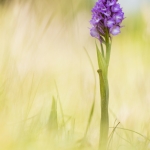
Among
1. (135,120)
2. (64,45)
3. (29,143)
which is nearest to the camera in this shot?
(29,143)

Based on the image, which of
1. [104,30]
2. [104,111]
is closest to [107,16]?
[104,30]

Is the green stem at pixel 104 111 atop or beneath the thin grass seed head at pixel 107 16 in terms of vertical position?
beneath

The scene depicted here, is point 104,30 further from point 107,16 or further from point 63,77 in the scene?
point 63,77

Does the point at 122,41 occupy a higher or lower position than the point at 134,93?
higher

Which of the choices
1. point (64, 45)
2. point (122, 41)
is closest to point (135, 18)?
point (122, 41)

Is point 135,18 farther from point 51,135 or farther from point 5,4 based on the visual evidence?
point 51,135

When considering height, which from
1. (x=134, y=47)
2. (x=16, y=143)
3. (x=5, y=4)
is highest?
(x=5, y=4)

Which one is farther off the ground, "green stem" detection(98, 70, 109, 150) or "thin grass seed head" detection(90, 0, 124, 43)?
"thin grass seed head" detection(90, 0, 124, 43)
